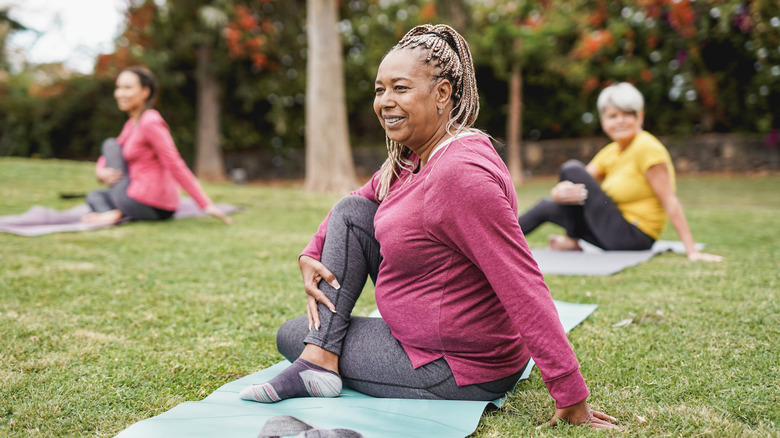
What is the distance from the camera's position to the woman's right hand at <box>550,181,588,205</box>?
480cm

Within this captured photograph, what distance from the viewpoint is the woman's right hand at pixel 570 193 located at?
4805 millimetres

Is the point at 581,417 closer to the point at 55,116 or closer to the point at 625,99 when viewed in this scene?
the point at 625,99

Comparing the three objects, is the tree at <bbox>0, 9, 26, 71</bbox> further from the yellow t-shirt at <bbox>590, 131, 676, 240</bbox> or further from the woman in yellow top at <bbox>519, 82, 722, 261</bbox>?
the yellow t-shirt at <bbox>590, 131, 676, 240</bbox>

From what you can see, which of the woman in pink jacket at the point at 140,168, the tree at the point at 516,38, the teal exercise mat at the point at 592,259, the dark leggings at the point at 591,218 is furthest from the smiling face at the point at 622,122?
the tree at the point at 516,38

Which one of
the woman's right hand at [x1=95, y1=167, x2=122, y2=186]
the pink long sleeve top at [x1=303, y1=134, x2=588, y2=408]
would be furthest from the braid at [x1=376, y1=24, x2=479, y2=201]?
the woman's right hand at [x1=95, y1=167, x2=122, y2=186]

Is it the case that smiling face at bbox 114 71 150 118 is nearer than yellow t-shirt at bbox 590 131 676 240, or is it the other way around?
yellow t-shirt at bbox 590 131 676 240

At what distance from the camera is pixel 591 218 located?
5098 mm

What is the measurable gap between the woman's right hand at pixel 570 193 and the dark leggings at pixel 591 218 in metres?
0.12

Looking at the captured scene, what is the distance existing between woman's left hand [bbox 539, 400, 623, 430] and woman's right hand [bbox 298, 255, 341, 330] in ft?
2.82

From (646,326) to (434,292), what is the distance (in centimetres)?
163

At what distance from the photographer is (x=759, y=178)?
15250mm

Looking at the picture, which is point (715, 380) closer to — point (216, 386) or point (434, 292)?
point (434, 292)

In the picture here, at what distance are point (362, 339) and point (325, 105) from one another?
Answer: 961 cm

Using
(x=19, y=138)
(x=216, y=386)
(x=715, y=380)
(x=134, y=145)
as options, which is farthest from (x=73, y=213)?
(x=19, y=138)
